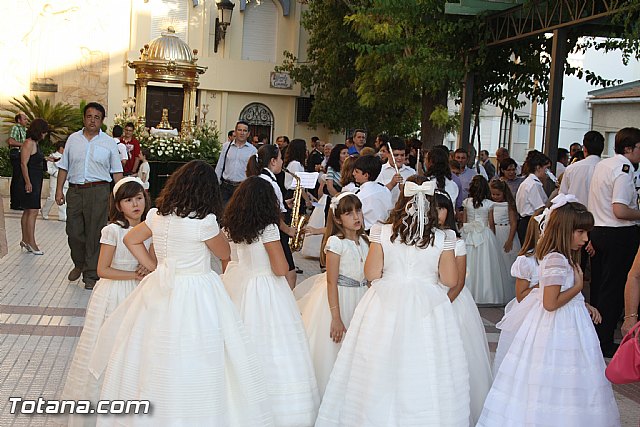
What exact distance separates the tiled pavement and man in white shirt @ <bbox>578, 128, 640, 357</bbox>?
110cm

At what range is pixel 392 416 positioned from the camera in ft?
17.1

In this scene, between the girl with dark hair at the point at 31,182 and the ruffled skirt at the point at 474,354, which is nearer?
the ruffled skirt at the point at 474,354

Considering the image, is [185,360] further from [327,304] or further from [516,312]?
[516,312]

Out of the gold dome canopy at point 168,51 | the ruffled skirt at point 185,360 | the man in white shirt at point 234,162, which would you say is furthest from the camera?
the gold dome canopy at point 168,51

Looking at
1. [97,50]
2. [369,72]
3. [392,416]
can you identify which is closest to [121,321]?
[392,416]

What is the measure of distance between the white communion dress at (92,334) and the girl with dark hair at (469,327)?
6.84ft

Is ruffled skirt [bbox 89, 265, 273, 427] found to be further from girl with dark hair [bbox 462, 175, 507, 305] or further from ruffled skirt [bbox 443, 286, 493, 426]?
girl with dark hair [bbox 462, 175, 507, 305]

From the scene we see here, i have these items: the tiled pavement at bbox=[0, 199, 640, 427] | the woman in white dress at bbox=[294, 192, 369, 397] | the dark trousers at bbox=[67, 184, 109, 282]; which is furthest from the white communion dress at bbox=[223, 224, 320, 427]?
the dark trousers at bbox=[67, 184, 109, 282]

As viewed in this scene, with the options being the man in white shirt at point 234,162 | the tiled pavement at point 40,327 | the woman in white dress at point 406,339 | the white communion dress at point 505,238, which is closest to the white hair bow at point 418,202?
the woman in white dress at point 406,339

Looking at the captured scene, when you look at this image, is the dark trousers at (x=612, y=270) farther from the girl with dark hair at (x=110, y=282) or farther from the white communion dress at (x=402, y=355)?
the girl with dark hair at (x=110, y=282)

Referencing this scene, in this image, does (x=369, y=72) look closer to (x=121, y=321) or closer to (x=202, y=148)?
(x=202, y=148)

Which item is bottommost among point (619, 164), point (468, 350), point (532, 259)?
point (468, 350)

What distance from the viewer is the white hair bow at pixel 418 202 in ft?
17.9

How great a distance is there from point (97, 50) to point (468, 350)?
23.9 meters
